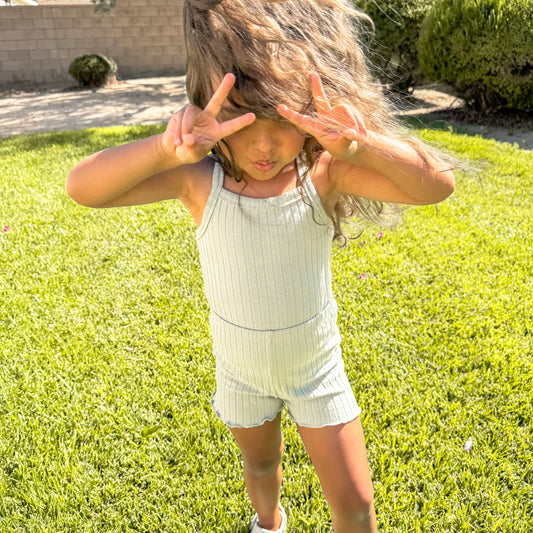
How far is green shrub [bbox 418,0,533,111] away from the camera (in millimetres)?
7008

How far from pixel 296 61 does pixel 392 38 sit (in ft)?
27.8

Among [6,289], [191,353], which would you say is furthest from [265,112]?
[6,289]

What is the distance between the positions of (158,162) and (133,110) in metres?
10.1

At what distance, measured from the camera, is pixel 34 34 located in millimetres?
14164

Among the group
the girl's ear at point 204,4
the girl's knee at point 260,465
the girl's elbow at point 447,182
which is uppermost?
the girl's ear at point 204,4

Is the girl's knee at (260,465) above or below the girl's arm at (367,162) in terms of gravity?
below

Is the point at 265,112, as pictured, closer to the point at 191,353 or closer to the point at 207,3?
the point at 207,3

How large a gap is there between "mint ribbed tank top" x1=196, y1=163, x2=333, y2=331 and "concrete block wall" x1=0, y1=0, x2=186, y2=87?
14.9 meters

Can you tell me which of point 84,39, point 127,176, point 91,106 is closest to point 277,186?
point 127,176

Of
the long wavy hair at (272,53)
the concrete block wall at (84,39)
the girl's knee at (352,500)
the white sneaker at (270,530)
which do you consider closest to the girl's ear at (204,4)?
the long wavy hair at (272,53)

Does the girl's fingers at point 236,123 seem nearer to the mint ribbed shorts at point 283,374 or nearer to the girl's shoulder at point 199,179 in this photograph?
the girl's shoulder at point 199,179

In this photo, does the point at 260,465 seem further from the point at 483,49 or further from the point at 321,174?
the point at 483,49

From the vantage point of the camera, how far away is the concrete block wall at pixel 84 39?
46.2ft

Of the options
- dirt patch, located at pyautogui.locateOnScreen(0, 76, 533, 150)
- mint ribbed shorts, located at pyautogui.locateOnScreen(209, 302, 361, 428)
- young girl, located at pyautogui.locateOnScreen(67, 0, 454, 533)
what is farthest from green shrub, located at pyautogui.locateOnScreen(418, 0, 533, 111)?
mint ribbed shorts, located at pyautogui.locateOnScreen(209, 302, 361, 428)
